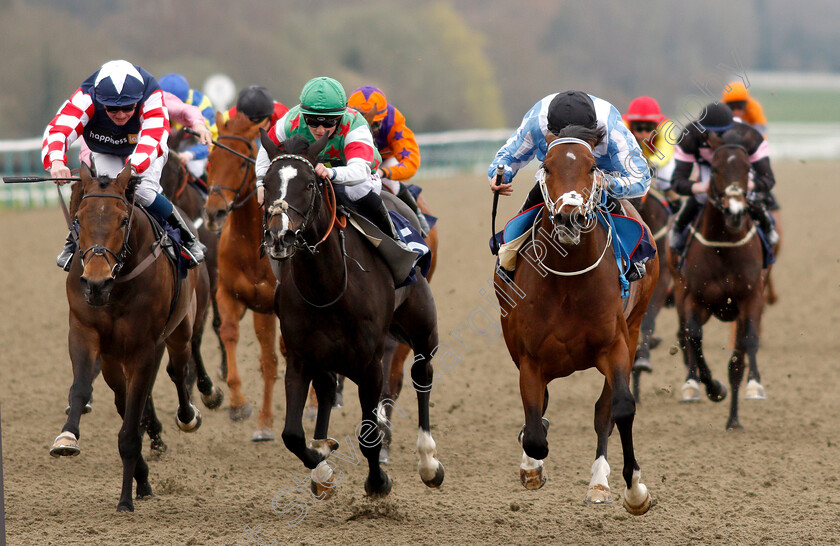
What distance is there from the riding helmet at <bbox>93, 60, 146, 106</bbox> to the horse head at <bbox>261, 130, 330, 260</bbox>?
3.81ft

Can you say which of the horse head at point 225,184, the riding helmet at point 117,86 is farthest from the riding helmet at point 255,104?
the riding helmet at point 117,86

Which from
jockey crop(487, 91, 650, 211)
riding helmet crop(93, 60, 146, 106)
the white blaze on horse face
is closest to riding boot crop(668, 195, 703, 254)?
jockey crop(487, 91, 650, 211)

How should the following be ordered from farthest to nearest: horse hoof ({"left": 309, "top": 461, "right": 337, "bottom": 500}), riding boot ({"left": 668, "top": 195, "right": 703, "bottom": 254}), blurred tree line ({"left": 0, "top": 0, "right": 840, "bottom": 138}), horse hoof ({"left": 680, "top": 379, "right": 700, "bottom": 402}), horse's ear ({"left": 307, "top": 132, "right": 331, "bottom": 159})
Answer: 1. blurred tree line ({"left": 0, "top": 0, "right": 840, "bottom": 138})
2. horse hoof ({"left": 680, "top": 379, "right": 700, "bottom": 402})
3. riding boot ({"left": 668, "top": 195, "right": 703, "bottom": 254})
4. horse hoof ({"left": 309, "top": 461, "right": 337, "bottom": 500})
5. horse's ear ({"left": 307, "top": 132, "right": 331, "bottom": 159})

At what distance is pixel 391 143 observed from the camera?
24.3ft

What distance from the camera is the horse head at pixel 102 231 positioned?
4984 mm

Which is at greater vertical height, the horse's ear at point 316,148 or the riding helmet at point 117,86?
the riding helmet at point 117,86

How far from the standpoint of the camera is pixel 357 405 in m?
8.41

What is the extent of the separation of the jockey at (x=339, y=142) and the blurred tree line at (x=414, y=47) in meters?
20.1

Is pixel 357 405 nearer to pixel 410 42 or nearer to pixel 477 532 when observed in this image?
pixel 477 532

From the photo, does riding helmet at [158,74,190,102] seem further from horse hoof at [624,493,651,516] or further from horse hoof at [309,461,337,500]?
horse hoof at [624,493,651,516]

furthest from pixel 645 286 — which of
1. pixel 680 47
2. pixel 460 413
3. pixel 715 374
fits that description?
pixel 680 47

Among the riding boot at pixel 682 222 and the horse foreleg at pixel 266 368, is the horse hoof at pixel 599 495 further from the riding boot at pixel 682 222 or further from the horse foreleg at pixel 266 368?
the riding boot at pixel 682 222

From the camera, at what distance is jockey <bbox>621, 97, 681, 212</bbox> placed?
8.55 metres

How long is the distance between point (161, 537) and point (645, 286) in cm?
278
